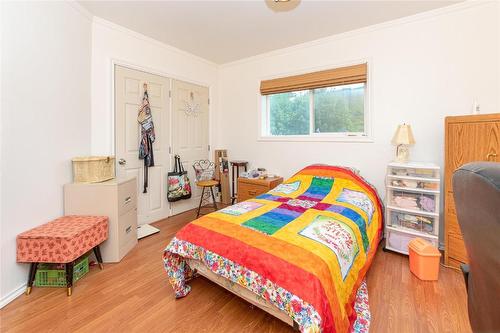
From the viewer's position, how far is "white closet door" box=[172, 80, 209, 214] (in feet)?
11.7

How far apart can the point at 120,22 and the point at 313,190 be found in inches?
116

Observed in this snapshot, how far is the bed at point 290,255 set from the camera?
47.1 inches

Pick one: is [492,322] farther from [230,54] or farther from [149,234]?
[230,54]

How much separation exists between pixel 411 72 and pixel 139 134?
3350 millimetres

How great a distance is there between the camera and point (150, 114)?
3125mm

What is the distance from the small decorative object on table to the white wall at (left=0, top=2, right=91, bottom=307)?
10.7 ft

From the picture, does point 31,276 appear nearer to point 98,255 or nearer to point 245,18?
point 98,255

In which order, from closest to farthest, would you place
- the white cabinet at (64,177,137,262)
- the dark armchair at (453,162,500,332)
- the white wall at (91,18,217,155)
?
the dark armchair at (453,162,500,332) < the white cabinet at (64,177,137,262) < the white wall at (91,18,217,155)

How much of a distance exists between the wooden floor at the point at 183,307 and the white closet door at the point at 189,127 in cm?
183

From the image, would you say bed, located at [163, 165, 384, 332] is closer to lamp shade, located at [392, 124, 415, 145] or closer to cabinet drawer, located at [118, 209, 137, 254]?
lamp shade, located at [392, 124, 415, 145]

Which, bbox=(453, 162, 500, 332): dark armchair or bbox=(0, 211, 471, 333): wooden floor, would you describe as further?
bbox=(0, 211, 471, 333): wooden floor

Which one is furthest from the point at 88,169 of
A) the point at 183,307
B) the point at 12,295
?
the point at 183,307

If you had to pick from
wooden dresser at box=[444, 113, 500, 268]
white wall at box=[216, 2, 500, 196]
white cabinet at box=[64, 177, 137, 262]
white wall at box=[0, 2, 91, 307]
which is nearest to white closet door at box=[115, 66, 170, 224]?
white wall at box=[0, 2, 91, 307]

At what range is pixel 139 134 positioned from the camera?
3.10 meters
